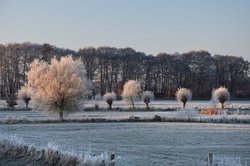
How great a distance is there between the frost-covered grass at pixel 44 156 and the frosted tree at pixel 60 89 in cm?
3875

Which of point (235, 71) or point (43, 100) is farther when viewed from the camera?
point (235, 71)

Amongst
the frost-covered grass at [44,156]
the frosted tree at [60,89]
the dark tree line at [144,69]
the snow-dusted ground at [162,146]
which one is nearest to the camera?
the frost-covered grass at [44,156]

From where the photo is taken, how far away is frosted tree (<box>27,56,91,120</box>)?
67500mm

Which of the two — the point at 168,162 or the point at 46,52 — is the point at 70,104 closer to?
the point at 168,162

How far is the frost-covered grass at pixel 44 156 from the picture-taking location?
20922mm

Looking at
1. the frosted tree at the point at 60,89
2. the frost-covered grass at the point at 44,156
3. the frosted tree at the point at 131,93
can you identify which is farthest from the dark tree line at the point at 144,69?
the frost-covered grass at the point at 44,156

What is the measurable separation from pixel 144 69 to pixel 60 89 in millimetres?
88544

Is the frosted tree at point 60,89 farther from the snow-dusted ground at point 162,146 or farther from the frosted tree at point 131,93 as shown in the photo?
the frosted tree at point 131,93

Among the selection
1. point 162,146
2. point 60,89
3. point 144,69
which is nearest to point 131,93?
point 60,89

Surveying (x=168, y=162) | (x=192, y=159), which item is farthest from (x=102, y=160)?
(x=192, y=159)

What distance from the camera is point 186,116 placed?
66812 millimetres

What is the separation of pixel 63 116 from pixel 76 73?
22.1 feet

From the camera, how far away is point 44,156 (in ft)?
77.3

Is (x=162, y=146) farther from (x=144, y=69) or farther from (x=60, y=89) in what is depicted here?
(x=144, y=69)
